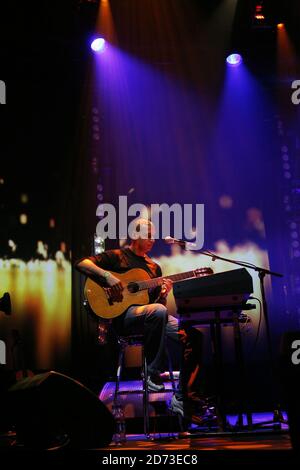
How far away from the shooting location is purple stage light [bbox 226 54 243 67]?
6.29 m

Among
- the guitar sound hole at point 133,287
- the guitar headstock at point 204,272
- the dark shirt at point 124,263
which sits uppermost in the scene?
the dark shirt at point 124,263

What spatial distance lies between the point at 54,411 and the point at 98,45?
516 centimetres

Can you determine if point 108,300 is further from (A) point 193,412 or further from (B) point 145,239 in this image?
(A) point 193,412

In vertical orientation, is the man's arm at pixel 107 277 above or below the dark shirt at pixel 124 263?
below

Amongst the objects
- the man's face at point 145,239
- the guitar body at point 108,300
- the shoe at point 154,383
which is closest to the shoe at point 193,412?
the shoe at point 154,383

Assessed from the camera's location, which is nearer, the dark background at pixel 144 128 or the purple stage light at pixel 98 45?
the dark background at pixel 144 128

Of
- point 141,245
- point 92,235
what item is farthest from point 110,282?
point 92,235

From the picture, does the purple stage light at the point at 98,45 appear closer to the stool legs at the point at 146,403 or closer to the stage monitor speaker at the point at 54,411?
the stool legs at the point at 146,403

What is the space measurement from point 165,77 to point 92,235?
8.02ft

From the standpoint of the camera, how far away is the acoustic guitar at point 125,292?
4059mm

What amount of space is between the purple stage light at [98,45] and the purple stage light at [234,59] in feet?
5.57

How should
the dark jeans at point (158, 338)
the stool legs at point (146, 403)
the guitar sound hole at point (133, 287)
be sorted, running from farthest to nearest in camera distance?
the guitar sound hole at point (133, 287), the dark jeans at point (158, 338), the stool legs at point (146, 403)

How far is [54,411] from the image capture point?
7.55 feet

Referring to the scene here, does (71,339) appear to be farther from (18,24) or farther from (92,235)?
(18,24)
